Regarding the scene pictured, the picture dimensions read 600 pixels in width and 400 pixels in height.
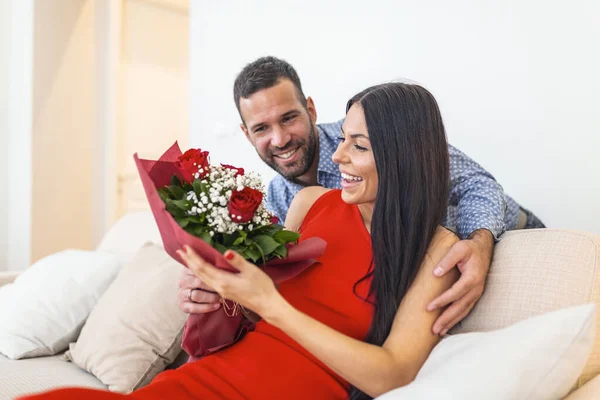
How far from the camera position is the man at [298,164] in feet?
4.93

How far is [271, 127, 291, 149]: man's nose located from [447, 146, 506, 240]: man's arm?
1.90ft

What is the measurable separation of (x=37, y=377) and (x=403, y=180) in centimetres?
135

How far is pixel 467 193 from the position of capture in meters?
1.69

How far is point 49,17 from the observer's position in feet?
14.9

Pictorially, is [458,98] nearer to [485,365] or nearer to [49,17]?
[485,365]

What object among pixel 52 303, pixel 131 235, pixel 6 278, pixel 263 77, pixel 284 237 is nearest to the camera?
pixel 284 237

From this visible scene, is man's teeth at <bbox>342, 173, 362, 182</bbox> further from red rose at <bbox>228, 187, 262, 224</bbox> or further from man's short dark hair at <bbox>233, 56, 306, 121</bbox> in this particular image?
man's short dark hair at <bbox>233, 56, 306, 121</bbox>

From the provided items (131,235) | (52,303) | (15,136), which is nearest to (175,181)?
(52,303)

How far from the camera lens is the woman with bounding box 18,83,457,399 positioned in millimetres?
1337

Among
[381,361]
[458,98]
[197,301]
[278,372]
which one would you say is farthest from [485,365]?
[458,98]

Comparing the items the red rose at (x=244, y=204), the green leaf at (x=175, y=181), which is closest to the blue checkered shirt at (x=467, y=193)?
the red rose at (x=244, y=204)

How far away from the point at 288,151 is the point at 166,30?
3.46 m

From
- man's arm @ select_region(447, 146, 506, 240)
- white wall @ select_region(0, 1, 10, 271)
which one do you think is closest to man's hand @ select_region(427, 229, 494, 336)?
man's arm @ select_region(447, 146, 506, 240)

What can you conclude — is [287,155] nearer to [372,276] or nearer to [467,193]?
[467,193]
